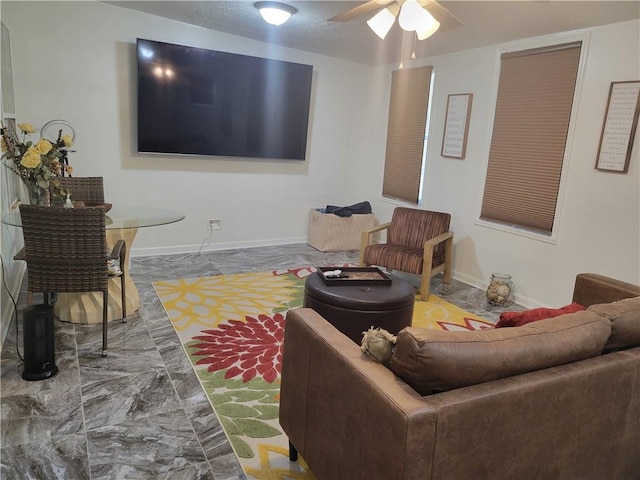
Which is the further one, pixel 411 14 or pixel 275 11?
pixel 275 11

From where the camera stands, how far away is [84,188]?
3.68 meters

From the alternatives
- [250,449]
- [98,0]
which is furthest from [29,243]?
[98,0]

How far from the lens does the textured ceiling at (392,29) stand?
329 cm

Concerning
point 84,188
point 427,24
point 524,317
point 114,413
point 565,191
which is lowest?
point 114,413

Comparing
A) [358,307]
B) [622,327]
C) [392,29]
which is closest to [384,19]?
[392,29]

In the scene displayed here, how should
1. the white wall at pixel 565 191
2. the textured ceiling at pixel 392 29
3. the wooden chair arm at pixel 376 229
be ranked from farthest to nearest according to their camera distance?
1. the wooden chair arm at pixel 376 229
2. the white wall at pixel 565 191
3. the textured ceiling at pixel 392 29

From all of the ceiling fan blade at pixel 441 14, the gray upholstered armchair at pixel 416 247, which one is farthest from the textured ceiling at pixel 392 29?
the gray upholstered armchair at pixel 416 247

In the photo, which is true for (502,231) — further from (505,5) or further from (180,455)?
(180,455)

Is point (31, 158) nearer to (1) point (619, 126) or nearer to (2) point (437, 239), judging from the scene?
(2) point (437, 239)

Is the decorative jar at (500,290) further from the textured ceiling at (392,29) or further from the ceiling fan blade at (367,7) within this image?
the ceiling fan blade at (367,7)

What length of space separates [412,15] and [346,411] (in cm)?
218

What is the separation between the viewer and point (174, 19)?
4543 millimetres

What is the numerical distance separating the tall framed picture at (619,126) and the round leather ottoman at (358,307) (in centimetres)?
205

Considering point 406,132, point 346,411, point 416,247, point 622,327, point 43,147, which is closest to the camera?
point 346,411
